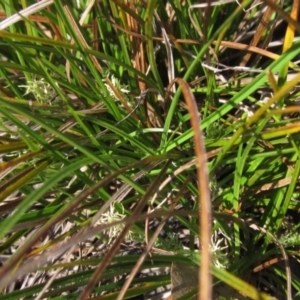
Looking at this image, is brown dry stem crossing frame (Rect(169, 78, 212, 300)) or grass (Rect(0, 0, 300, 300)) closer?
brown dry stem crossing frame (Rect(169, 78, 212, 300))

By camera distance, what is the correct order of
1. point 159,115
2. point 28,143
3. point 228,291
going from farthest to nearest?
point 159,115, point 228,291, point 28,143

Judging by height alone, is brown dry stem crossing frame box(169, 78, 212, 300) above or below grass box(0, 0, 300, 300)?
below

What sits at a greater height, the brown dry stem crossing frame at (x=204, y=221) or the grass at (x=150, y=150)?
the grass at (x=150, y=150)

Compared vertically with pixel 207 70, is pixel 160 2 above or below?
above

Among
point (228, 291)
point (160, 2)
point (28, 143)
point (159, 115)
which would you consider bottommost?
point (228, 291)

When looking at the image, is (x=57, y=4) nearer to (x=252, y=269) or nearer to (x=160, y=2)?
(x=160, y=2)

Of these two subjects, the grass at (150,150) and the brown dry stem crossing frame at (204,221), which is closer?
the brown dry stem crossing frame at (204,221)

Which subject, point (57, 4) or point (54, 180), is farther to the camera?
point (57, 4)

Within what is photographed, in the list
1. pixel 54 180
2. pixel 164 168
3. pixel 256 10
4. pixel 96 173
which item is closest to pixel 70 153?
pixel 96 173
